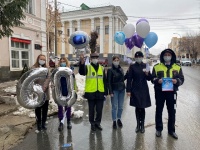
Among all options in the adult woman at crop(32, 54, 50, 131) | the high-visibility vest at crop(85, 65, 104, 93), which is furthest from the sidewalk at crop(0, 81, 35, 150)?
the high-visibility vest at crop(85, 65, 104, 93)

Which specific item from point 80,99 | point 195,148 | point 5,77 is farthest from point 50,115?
point 5,77

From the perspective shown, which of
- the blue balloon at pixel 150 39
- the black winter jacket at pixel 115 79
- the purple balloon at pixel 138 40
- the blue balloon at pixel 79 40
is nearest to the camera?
the blue balloon at pixel 79 40

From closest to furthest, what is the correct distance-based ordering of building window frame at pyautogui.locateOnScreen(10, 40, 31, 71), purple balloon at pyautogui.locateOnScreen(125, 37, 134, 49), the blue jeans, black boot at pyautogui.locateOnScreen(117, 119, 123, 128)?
the blue jeans < black boot at pyautogui.locateOnScreen(117, 119, 123, 128) < purple balloon at pyautogui.locateOnScreen(125, 37, 134, 49) < building window frame at pyautogui.locateOnScreen(10, 40, 31, 71)

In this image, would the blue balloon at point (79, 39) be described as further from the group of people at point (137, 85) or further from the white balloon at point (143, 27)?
the white balloon at point (143, 27)

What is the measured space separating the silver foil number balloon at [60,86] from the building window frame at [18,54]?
358 inches

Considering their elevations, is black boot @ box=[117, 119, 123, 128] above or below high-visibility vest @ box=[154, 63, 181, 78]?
below

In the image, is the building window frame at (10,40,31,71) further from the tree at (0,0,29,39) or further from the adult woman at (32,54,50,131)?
the adult woman at (32,54,50,131)

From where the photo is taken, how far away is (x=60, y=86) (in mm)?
4828

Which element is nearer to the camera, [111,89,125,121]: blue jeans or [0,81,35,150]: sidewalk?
[0,81,35,150]: sidewalk

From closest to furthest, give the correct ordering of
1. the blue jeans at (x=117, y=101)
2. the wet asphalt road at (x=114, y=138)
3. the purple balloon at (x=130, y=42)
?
the wet asphalt road at (x=114, y=138) < the blue jeans at (x=117, y=101) < the purple balloon at (x=130, y=42)

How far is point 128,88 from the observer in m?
4.85

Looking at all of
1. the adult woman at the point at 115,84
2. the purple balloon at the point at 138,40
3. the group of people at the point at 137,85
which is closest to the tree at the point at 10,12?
the group of people at the point at 137,85

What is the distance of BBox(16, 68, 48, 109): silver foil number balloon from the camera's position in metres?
4.51

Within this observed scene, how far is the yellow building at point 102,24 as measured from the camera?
45.2 metres
